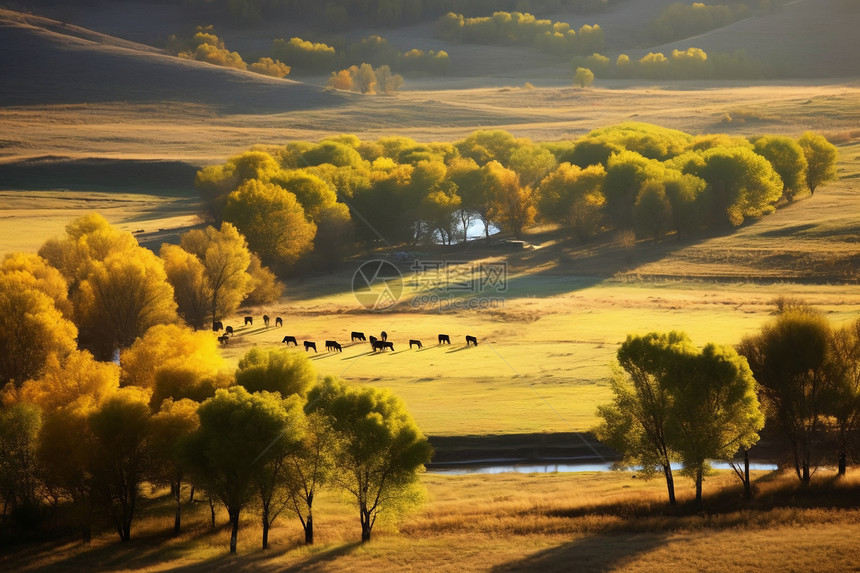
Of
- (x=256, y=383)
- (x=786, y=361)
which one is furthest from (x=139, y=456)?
(x=786, y=361)

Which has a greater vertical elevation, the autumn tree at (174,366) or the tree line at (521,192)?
the tree line at (521,192)

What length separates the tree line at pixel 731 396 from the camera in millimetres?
36438

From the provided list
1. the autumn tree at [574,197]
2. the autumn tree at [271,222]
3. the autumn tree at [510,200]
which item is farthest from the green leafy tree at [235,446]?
the autumn tree at [510,200]

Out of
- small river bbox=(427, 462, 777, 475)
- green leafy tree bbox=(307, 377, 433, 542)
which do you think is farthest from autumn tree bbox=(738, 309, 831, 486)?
green leafy tree bbox=(307, 377, 433, 542)

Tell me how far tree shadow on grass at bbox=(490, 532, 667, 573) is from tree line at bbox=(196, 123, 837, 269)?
192 ft

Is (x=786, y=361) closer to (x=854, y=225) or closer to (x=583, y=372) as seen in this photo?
(x=583, y=372)

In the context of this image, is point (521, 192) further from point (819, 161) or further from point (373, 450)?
point (373, 450)

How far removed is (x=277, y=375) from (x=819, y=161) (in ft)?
281

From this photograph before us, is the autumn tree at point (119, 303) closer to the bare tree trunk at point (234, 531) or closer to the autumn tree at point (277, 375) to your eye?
the autumn tree at point (277, 375)

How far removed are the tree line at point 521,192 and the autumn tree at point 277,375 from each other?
46.8 metres

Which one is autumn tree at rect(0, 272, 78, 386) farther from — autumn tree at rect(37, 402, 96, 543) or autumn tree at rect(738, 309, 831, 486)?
autumn tree at rect(738, 309, 831, 486)

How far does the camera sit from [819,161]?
106m

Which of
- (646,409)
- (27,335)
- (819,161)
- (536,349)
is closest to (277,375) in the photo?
(646,409)

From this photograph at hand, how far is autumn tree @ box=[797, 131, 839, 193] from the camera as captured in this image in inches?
4155
